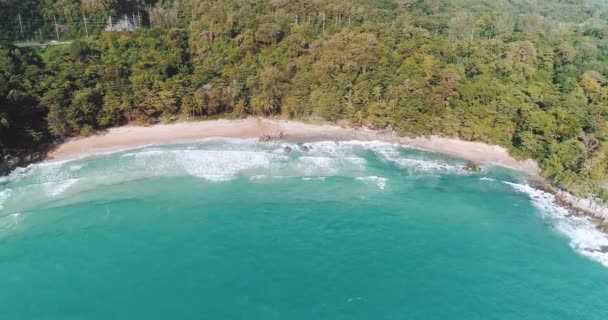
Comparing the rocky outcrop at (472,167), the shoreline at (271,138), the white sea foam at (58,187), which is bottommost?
the white sea foam at (58,187)

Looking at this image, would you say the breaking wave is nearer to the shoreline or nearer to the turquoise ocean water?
the turquoise ocean water

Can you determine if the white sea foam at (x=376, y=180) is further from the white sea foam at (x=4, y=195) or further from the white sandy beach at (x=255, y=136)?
the white sea foam at (x=4, y=195)

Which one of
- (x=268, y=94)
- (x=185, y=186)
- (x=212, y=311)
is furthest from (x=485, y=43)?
(x=212, y=311)

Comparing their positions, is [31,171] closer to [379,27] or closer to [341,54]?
[341,54]

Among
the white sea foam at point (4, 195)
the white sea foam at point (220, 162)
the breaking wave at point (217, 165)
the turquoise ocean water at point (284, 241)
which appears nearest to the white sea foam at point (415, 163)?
the breaking wave at point (217, 165)

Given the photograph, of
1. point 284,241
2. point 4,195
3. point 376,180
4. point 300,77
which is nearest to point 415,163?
point 376,180

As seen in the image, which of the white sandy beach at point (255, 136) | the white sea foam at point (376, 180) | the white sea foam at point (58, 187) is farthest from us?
the white sandy beach at point (255, 136)

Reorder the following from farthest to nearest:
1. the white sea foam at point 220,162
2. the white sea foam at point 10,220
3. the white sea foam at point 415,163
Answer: the white sea foam at point 415,163 → the white sea foam at point 220,162 → the white sea foam at point 10,220
